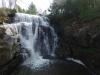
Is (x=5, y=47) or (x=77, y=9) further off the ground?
(x=77, y=9)

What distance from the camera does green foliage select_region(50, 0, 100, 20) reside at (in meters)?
15.3

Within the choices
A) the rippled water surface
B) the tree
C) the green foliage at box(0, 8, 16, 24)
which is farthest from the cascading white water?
the tree

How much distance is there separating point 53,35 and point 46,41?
3.11ft

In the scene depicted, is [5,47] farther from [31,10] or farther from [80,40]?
[31,10]

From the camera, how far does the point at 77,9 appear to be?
671 inches

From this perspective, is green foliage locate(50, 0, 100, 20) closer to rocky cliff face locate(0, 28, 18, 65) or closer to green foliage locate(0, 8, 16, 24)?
green foliage locate(0, 8, 16, 24)

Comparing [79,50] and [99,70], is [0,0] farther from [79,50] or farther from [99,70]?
[99,70]

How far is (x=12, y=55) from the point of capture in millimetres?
11703

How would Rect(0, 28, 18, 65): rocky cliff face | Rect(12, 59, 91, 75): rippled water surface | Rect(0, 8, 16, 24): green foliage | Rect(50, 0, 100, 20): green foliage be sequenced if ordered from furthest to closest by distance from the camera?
Rect(0, 8, 16, 24): green foliage
Rect(50, 0, 100, 20): green foliage
Rect(12, 59, 91, 75): rippled water surface
Rect(0, 28, 18, 65): rocky cliff face

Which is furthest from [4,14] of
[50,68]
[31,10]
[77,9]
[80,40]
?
[31,10]

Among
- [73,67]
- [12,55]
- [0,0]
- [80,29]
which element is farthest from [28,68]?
[0,0]

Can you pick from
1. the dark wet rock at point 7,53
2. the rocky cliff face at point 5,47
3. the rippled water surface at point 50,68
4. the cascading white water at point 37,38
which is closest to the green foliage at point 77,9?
the cascading white water at point 37,38

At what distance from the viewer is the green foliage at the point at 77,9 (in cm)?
1526

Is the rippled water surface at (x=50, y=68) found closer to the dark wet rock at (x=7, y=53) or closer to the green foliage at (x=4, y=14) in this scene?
the dark wet rock at (x=7, y=53)
